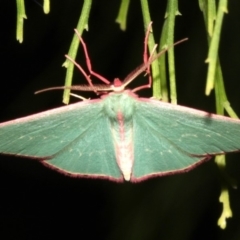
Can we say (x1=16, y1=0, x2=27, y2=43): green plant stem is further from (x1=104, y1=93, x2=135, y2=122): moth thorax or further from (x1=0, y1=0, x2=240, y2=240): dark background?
(x1=0, y1=0, x2=240, y2=240): dark background

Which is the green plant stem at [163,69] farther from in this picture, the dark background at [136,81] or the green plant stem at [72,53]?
the dark background at [136,81]

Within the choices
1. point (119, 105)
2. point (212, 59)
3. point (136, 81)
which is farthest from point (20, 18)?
point (136, 81)

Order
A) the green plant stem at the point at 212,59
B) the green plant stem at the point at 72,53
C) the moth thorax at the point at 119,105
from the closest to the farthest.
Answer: the green plant stem at the point at 212,59, the green plant stem at the point at 72,53, the moth thorax at the point at 119,105

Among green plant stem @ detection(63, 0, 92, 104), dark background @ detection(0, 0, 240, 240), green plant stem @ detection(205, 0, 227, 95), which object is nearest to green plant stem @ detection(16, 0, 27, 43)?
green plant stem @ detection(63, 0, 92, 104)

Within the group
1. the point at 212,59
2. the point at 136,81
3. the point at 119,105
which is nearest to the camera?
the point at 212,59

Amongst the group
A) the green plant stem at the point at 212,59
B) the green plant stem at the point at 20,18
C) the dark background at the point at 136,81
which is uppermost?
the green plant stem at the point at 20,18

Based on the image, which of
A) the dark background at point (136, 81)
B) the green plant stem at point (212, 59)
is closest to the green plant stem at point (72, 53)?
the green plant stem at point (212, 59)

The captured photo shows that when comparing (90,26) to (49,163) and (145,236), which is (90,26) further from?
(49,163)

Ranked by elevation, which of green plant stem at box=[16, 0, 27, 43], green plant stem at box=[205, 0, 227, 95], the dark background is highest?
green plant stem at box=[16, 0, 27, 43]

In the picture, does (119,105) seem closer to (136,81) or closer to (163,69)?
(163,69)
